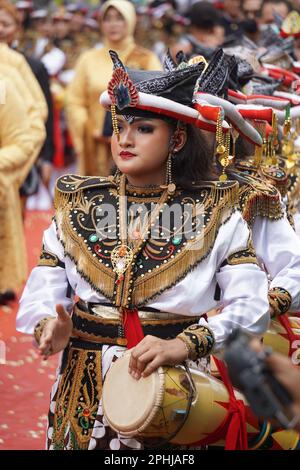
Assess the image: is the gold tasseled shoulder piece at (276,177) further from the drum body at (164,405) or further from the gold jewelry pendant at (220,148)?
the drum body at (164,405)

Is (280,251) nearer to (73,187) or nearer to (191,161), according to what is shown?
(191,161)

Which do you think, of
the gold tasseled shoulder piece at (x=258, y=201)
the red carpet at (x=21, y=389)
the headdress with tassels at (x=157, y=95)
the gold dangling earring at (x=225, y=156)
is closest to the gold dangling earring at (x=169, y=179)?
the headdress with tassels at (x=157, y=95)

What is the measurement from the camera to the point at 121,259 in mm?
4176

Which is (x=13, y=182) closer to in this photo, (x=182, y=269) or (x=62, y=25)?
(x=182, y=269)

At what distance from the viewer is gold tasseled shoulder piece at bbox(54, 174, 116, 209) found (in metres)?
4.37

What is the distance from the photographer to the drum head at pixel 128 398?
3721mm

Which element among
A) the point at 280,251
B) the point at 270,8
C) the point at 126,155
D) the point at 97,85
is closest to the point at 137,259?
the point at 126,155

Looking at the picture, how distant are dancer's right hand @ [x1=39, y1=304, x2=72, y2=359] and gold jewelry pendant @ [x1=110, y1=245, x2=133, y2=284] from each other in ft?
0.86

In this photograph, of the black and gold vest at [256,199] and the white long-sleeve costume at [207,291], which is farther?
the black and gold vest at [256,199]

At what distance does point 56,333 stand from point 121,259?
1.25 feet

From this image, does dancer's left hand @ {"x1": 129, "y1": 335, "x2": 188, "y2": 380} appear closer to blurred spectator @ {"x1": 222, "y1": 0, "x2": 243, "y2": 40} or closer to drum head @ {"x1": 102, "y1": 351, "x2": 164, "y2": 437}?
drum head @ {"x1": 102, "y1": 351, "x2": 164, "y2": 437}

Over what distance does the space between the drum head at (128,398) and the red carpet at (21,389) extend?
2268mm
